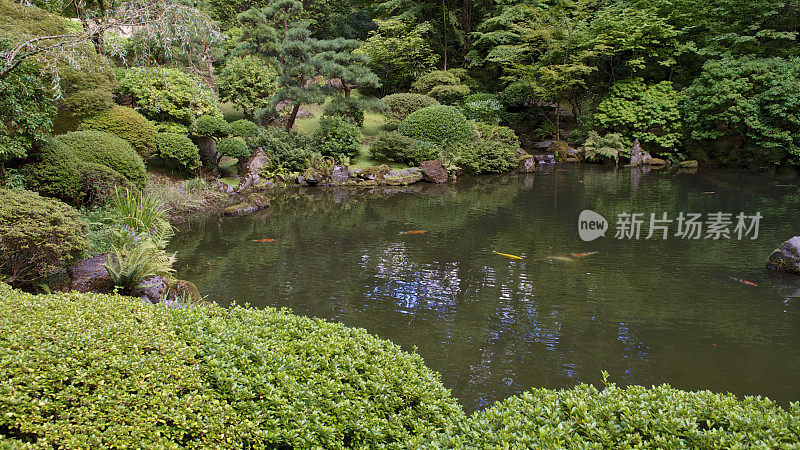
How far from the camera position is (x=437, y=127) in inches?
547

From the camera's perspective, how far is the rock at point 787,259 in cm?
557

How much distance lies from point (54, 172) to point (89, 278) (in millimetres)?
2597

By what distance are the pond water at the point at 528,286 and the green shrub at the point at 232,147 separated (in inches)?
84.2

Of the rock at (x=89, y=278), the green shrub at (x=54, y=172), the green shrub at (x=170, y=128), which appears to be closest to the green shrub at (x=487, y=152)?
the green shrub at (x=170, y=128)

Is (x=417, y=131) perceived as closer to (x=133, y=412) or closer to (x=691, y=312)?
(x=691, y=312)

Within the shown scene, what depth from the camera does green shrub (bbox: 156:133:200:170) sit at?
9.85 m

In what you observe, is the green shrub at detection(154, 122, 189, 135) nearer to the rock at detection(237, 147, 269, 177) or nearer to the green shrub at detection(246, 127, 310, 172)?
the rock at detection(237, 147, 269, 177)

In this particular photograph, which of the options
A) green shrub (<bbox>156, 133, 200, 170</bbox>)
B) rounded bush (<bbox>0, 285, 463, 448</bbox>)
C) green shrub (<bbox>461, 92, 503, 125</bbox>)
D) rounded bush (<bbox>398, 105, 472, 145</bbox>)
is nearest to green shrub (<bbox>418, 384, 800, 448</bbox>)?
rounded bush (<bbox>0, 285, 463, 448</bbox>)

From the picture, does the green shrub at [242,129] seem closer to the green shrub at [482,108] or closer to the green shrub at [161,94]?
the green shrub at [161,94]

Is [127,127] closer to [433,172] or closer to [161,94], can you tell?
[161,94]

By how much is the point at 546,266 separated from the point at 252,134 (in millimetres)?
9114

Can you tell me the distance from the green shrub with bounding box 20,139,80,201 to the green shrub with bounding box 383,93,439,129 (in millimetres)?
10225

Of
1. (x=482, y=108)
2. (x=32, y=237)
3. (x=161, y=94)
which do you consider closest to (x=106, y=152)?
(x=32, y=237)

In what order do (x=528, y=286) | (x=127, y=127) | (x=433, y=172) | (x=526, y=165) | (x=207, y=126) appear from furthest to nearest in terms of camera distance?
(x=526, y=165) → (x=433, y=172) → (x=207, y=126) → (x=127, y=127) → (x=528, y=286)
